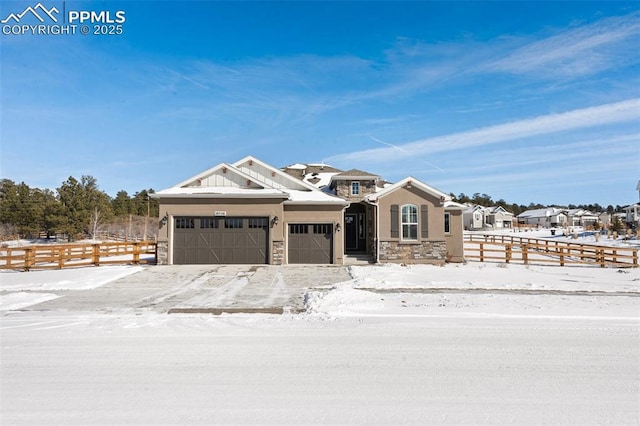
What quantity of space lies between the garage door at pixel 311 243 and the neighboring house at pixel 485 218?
1798 inches

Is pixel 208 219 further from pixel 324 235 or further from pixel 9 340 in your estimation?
pixel 9 340

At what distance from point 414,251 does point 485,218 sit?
53.1 m

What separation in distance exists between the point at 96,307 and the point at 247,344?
15.5 feet

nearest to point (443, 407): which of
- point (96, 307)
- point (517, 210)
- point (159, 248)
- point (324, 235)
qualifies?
point (96, 307)

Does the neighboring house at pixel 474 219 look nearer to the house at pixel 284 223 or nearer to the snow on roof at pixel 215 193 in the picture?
the house at pixel 284 223

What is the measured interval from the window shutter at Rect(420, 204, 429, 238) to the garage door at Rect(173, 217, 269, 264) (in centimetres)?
770

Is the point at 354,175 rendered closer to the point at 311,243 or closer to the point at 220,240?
→ the point at 311,243

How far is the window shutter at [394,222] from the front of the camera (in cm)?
1855

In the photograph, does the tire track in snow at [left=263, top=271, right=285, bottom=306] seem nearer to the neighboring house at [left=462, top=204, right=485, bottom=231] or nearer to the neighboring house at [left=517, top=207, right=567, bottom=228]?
the neighboring house at [left=462, top=204, right=485, bottom=231]

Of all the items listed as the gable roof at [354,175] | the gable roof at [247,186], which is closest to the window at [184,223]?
the gable roof at [247,186]

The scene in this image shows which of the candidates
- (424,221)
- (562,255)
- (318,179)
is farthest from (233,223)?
(562,255)

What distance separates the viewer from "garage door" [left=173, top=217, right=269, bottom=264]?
17.5 m

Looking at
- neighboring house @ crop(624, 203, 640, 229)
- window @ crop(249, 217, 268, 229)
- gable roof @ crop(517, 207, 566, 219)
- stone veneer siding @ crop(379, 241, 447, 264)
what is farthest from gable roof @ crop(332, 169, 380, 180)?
gable roof @ crop(517, 207, 566, 219)

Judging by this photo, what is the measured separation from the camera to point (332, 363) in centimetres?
481
